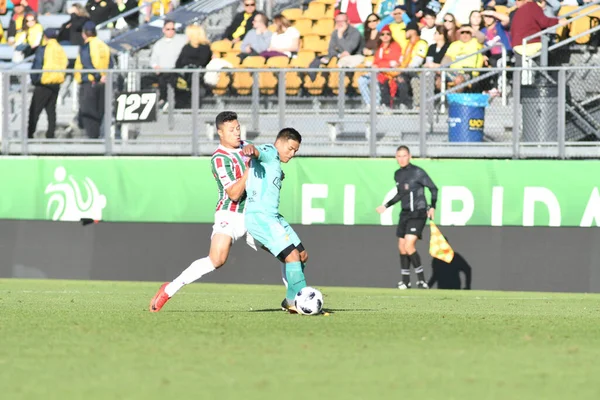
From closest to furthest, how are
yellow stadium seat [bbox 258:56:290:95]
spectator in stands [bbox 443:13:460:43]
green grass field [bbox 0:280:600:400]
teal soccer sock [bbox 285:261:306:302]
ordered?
green grass field [bbox 0:280:600:400]
teal soccer sock [bbox 285:261:306:302]
yellow stadium seat [bbox 258:56:290:95]
spectator in stands [bbox 443:13:460:43]

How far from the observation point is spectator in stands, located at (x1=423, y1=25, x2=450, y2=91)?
2189 cm

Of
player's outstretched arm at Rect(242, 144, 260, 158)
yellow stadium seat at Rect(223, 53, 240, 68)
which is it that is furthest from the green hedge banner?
player's outstretched arm at Rect(242, 144, 260, 158)

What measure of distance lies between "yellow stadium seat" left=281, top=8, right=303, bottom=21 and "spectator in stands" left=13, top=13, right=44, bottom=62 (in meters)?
4.68

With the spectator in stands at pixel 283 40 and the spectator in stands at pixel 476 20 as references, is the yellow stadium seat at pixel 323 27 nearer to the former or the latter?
the spectator in stands at pixel 283 40

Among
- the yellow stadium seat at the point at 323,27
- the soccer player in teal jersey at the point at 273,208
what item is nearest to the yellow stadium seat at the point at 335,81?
the yellow stadium seat at the point at 323,27

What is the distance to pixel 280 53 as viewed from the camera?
23.4 meters

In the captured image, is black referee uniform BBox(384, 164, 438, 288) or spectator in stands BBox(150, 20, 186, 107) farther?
spectator in stands BBox(150, 20, 186, 107)

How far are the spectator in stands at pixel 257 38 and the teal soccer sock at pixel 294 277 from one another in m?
11.4

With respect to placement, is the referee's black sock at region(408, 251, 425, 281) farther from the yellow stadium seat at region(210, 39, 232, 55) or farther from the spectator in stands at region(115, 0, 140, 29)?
the spectator in stands at region(115, 0, 140, 29)

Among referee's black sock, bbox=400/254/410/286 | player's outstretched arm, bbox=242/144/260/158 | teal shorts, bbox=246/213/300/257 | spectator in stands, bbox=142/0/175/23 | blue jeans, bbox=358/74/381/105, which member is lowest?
referee's black sock, bbox=400/254/410/286

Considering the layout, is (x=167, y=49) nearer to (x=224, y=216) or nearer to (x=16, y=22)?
(x=16, y=22)

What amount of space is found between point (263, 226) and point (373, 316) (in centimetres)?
Result: 135

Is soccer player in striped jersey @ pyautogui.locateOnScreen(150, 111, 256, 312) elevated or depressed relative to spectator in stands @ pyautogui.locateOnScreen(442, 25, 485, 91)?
depressed

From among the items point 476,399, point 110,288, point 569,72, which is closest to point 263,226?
point 476,399
